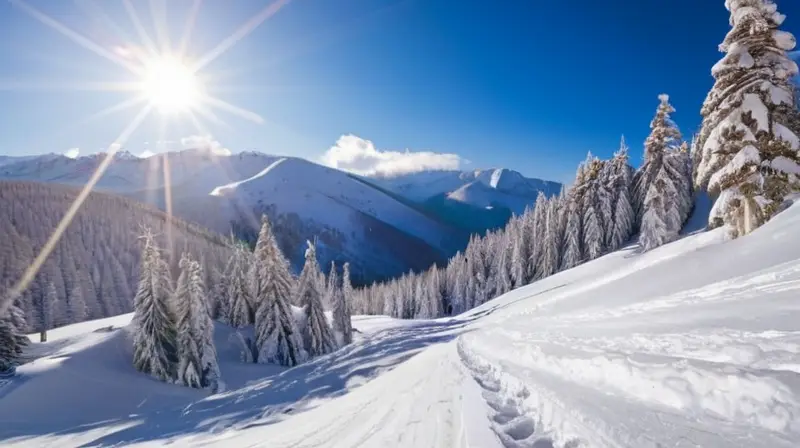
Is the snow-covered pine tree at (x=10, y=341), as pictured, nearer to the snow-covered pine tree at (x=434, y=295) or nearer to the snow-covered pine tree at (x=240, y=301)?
the snow-covered pine tree at (x=240, y=301)

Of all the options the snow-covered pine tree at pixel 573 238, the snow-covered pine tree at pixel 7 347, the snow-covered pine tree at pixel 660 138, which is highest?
the snow-covered pine tree at pixel 660 138

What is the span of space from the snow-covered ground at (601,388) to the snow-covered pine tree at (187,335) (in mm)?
9087

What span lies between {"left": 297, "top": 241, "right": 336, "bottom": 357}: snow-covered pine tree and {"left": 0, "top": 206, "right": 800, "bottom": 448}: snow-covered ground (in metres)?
18.4

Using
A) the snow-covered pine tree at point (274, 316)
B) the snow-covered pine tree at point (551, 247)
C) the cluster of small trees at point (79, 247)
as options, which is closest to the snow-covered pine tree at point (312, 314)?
the snow-covered pine tree at point (274, 316)

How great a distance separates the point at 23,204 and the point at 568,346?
672ft

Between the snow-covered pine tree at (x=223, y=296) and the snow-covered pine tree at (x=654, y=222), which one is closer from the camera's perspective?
the snow-covered pine tree at (x=654, y=222)

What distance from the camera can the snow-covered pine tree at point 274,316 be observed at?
3269 cm

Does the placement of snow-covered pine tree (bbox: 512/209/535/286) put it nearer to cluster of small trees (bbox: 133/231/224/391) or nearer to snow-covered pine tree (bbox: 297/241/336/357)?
snow-covered pine tree (bbox: 297/241/336/357)

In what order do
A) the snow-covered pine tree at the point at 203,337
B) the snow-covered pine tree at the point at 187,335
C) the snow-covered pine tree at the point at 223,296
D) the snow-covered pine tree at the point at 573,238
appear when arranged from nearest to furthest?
the snow-covered pine tree at the point at 187,335 → the snow-covered pine tree at the point at 203,337 → the snow-covered pine tree at the point at 223,296 → the snow-covered pine tree at the point at 573,238

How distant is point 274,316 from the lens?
108ft

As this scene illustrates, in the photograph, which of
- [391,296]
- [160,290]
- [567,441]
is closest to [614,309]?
[567,441]

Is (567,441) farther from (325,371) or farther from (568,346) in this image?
(325,371)

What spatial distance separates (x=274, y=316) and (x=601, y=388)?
1236 inches

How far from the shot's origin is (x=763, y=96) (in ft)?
54.7
